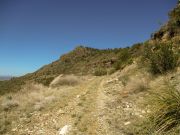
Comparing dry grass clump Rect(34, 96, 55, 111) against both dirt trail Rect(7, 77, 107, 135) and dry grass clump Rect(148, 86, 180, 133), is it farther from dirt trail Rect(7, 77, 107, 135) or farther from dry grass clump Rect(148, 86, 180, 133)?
dry grass clump Rect(148, 86, 180, 133)

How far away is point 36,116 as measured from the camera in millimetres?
9523

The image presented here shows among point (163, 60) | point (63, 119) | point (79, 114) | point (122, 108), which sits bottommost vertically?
point (63, 119)

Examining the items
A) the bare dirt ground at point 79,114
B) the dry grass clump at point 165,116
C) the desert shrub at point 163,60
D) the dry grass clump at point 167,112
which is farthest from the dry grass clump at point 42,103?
the dry grass clump at point 167,112

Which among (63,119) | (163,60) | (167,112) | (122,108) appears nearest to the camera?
(167,112)

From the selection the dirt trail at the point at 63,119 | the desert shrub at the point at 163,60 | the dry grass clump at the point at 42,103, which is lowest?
the dirt trail at the point at 63,119

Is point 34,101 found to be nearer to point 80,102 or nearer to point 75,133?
point 80,102

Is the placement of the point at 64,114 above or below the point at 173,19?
below

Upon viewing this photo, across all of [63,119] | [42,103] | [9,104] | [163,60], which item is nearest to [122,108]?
[63,119]

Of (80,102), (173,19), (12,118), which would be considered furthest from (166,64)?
(173,19)

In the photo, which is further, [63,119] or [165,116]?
[63,119]

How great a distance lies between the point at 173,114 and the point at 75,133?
2806mm

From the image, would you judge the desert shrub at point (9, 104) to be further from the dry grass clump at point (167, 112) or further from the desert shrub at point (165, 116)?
the dry grass clump at point (167, 112)

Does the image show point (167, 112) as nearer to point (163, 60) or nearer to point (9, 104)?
point (163, 60)

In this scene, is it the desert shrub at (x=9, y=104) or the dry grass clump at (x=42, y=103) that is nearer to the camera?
the dry grass clump at (x=42, y=103)
